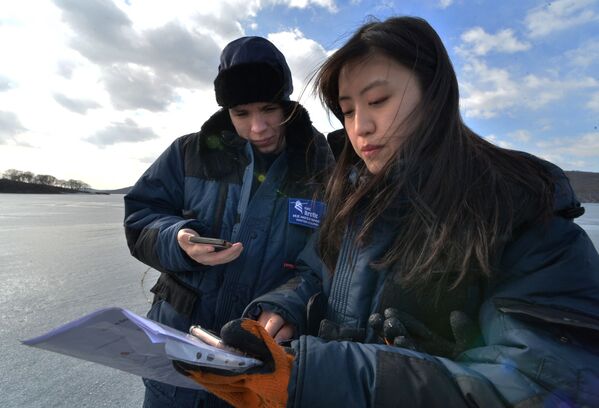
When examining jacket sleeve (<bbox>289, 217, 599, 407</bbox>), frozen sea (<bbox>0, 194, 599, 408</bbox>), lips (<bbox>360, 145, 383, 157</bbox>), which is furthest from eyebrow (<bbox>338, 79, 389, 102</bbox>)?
frozen sea (<bbox>0, 194, 599, 408</bbox>)

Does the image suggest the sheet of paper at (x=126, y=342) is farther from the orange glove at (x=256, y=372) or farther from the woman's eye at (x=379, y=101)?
the woman's eye at (x=379, y=101)

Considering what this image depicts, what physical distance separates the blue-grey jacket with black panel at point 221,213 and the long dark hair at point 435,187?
327 millimetres

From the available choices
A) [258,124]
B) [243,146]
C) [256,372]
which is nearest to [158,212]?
[243,146]

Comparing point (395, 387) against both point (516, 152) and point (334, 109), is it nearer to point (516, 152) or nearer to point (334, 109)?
point (516, 152)

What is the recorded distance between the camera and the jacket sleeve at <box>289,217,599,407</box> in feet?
2.12

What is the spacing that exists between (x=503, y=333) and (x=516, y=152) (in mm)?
515

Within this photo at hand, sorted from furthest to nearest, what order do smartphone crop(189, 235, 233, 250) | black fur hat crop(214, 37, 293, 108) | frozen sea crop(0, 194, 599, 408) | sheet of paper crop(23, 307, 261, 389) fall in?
frozen sea crop(0, 194, 599, 408) → black fur hat crop(214, 37, 293, 108) → smartphone crop(189, 235, 233, 250) → sheet of paper crop(23, 307, 261, 389)

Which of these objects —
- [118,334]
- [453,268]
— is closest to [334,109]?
[453,268]

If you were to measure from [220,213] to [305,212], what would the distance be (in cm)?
35

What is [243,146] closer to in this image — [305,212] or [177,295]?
[305,212]

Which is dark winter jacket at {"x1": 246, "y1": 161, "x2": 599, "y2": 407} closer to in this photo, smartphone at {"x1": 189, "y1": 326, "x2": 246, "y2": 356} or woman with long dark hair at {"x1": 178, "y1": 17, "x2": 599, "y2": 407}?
woman with long dark hair at {"x1": 178, "y1": 17, "x2": 599, "y2": 407}

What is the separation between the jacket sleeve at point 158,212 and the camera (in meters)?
1.33

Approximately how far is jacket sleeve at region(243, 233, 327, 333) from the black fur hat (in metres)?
0.66

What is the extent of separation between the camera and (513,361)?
677 millimetres
